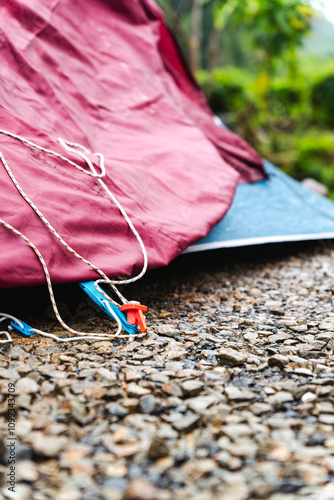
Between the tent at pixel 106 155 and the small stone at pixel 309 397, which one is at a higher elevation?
the tent at pixel 106 155

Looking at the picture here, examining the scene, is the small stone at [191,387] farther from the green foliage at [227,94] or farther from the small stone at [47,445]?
the green foliage at [227,94]

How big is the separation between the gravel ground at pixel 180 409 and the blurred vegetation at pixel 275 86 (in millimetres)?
4411

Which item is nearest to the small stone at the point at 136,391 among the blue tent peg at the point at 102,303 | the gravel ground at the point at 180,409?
the gravel ground at the point at 180,409

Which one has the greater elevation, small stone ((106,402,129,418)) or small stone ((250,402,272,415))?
small stone ((106,402,129,418))

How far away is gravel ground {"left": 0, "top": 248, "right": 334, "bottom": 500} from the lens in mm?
897

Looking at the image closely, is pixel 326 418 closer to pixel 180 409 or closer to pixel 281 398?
pixel 281 398

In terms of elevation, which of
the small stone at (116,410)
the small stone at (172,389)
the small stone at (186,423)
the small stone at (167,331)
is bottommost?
the small stone at (167,331)

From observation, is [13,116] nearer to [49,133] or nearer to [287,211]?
[49,133]

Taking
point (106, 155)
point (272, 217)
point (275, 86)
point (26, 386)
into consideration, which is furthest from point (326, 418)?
point (275, 86)

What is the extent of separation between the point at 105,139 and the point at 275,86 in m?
6.40

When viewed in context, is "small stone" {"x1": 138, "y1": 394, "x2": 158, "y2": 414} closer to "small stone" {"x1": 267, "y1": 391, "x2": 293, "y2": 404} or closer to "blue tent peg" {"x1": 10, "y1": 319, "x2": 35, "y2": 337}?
"small stone" {"x1": 267, "y1": 391, "x2": 293, "y2": 404}

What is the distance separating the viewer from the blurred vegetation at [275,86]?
17.4 ft

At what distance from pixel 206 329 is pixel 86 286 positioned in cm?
45

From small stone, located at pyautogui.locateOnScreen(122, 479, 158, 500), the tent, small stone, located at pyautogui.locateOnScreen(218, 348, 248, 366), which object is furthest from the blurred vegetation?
small stone, located at pyautogui.locateOnScreen(122, 479, 158, 500)
